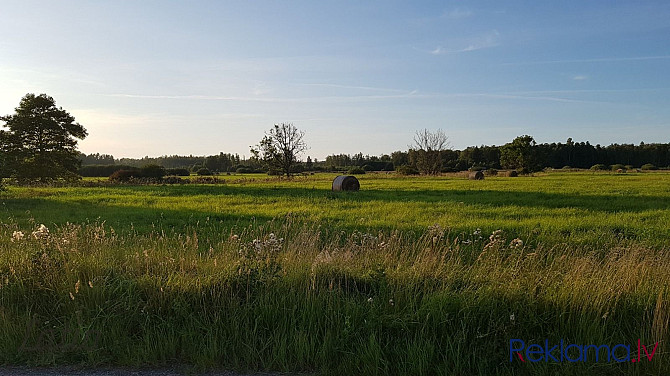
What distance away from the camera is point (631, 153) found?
127 m

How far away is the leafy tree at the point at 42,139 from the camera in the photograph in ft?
118

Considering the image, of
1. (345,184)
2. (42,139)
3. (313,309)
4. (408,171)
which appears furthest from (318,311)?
(408,171)

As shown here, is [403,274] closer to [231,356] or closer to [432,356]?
[432,356]

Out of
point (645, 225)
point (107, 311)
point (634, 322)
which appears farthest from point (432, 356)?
point (645, 225)

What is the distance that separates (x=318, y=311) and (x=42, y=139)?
141 ft

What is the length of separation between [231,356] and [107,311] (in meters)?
1.84

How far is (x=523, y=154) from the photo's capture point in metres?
86.2

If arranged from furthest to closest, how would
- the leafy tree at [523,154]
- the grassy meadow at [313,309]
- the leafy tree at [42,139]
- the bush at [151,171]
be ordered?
the leafy tree at [523,154]
the bush at [151,171]
the leafy tree at [42,139]
the grassy meadow at [313,309]

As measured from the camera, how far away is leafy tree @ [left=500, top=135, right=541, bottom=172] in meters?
84.1

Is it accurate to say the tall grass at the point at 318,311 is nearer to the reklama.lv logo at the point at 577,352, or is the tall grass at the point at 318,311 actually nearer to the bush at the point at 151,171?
the reklama.lv logo at the point at 577,352

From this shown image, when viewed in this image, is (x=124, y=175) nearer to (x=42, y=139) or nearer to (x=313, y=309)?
(x=42, y=139)

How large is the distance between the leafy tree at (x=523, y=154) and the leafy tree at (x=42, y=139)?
244 ft

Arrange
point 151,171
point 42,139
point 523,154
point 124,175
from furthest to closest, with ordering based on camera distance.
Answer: point 523,154 → point 151,171 → point 124,175 → point 42,139

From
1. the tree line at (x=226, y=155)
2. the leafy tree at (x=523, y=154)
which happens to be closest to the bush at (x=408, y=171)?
the tree line at (x=226, y=155)
